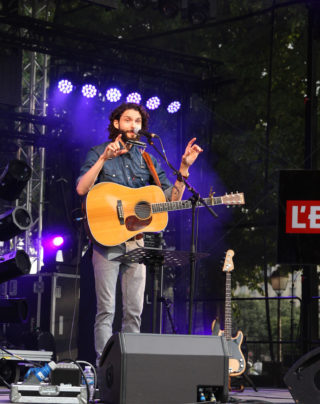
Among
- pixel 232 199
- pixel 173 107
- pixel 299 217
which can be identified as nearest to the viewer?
pixel 232 199

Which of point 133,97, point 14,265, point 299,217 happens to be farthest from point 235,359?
→ point 133,97

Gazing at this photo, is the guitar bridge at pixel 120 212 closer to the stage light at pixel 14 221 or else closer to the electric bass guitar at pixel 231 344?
the stage light at pixel 14 221

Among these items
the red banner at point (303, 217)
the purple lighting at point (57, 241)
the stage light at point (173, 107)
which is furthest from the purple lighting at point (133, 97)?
the red banner at point (303, 217)

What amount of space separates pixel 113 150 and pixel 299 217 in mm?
3899

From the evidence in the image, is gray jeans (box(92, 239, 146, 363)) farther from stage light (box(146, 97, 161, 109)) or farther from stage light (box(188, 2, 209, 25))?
stage light (box(146, 97, 161, 109))

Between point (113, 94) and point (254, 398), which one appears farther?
point (113, 94)

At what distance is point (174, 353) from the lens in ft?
13.5

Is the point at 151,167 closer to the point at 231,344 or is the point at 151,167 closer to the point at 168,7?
the point at 231,344

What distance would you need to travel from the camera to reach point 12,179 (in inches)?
274

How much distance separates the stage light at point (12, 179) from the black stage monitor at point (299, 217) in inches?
115

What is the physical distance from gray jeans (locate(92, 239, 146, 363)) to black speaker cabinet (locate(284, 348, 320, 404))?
4.13 feet

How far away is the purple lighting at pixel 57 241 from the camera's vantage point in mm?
12125

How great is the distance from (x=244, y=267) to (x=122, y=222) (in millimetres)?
10431

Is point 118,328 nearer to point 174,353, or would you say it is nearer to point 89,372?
point 89,372
